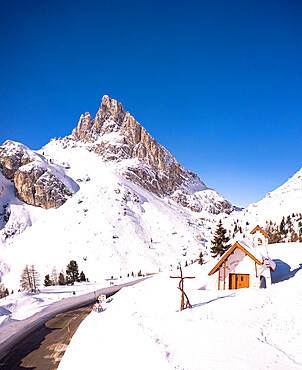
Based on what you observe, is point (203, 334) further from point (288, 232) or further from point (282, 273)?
point (288, 232)

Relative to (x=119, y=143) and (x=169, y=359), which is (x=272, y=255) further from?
(x=119, y=143)

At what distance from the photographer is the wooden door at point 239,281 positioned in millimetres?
22625

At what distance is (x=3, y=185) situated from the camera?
375ft

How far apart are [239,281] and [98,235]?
68098 millimetres

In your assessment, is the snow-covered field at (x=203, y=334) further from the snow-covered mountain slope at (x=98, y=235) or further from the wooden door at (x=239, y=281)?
the snow-covered mountain slope at (x=98, y=235)

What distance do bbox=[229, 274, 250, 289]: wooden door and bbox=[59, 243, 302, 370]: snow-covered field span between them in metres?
1.36

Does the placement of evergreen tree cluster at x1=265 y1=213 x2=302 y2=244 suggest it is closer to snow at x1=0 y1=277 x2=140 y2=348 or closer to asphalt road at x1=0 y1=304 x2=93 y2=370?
snow at x1=0 y1=277 x2=140 y2=348

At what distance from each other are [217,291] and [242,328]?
9.29m

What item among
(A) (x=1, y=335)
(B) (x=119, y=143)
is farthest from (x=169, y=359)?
(B) (x=119, y=143)

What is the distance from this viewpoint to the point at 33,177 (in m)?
114

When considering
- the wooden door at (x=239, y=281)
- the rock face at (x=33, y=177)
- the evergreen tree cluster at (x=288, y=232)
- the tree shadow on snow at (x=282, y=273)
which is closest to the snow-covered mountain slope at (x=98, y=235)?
the rock face at (x=33, y=177)

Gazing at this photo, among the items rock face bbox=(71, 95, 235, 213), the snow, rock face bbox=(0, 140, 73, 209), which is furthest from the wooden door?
rock face bbox=(71, 95, 235, 213)

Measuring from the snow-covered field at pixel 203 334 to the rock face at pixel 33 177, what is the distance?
99450 millimetres

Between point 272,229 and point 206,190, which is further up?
point 206,190
